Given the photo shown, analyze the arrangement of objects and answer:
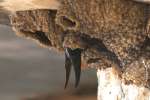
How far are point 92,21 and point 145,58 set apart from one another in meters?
0.17

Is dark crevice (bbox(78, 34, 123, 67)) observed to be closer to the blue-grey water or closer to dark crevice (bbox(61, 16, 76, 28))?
dark crevice (bbox(61, 16, 76, 28))

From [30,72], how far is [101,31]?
261 cm

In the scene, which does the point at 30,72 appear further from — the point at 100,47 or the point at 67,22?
the point at 67,22

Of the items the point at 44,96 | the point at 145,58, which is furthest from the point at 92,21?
the point at 44,96

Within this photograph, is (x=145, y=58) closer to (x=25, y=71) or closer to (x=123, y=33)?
(x=123, y=33)

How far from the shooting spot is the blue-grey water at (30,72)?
135 inches

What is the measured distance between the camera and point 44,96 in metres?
3.90

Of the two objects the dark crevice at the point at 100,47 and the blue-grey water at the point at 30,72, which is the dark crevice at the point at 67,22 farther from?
the blue-grey water at the point at 30,72

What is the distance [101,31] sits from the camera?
3.34 ft

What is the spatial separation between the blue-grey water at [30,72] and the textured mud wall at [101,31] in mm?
2151

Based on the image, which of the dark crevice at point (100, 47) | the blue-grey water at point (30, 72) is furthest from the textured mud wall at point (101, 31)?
the blue-grey water at point (30, 72)

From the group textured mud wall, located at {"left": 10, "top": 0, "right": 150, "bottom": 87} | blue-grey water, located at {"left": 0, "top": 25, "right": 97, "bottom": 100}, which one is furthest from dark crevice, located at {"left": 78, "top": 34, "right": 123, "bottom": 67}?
blue-grey water, located at {"left": 0, "top": 25, "right": 97, "bottom": 100}

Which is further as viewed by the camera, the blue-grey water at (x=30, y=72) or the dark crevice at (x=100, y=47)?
the blue-grey water at (x=30, y=72)

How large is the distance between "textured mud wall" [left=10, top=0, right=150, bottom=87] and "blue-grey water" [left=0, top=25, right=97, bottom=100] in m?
2.15
